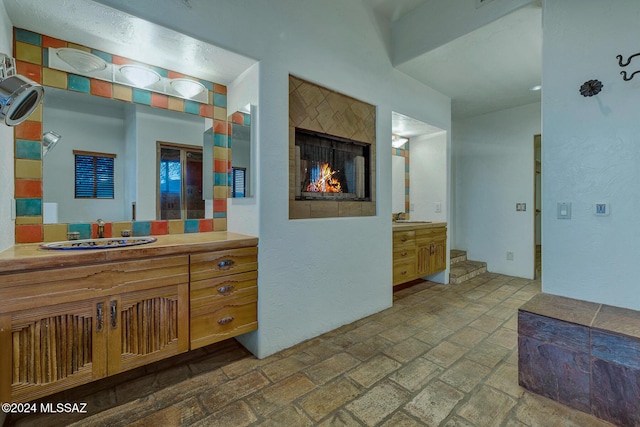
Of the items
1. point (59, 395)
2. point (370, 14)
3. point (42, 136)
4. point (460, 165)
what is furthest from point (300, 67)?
point (460, 165)

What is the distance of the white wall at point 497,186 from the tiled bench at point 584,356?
9.10 feet

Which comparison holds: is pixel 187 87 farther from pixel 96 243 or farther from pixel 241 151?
pixel 96 243

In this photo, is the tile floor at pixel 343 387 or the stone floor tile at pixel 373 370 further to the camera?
the stone floor tile at pixel 373 370

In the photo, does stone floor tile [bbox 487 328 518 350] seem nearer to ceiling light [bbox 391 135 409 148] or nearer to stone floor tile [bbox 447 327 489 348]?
stone floor tile [bbox 447 327 489 348]

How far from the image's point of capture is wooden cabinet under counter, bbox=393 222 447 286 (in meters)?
3.34

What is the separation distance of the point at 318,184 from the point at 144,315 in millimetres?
1678

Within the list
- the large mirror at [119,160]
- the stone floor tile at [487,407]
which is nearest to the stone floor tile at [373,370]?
the stone floor tile at [487,407]

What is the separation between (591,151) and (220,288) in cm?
256

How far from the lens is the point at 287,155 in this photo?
2.24m

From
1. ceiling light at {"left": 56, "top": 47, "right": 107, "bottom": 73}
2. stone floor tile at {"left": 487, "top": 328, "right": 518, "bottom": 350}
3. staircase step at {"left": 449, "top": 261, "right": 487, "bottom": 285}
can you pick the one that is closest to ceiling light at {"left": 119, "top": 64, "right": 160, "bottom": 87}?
→ ceiling light at {"left": 56, "top": 47, "right": 107, "bottom": 73}

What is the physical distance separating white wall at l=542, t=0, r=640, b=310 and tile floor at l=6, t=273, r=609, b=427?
78 cm

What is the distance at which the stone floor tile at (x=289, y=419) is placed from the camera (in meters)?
1.47

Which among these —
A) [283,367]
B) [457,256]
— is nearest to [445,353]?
[283,367]

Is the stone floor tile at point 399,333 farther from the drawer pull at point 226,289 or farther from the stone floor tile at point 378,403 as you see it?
the drawer pull at point 226,289
